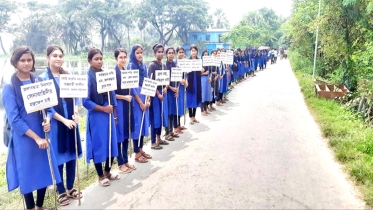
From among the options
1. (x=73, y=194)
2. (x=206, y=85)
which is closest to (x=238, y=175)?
(x=73, y=194)

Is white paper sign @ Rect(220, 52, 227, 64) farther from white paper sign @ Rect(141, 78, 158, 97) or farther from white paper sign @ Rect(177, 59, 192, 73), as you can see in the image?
white paper sign @ Rect(141, 78, 158, 97)

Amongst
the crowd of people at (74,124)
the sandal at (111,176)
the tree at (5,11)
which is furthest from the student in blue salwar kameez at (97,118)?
the tree at (5,11)

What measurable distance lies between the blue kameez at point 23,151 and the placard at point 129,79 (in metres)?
1.41

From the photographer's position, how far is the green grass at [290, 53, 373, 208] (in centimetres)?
429

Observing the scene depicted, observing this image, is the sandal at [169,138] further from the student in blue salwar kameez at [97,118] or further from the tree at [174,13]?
the tree at [174,13]

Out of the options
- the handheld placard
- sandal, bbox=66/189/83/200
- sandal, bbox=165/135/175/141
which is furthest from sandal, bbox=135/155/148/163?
sandal, bbox=66/189/83/200

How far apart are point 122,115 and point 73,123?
3.69 ft

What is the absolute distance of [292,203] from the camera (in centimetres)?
368

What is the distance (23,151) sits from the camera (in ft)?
10.6

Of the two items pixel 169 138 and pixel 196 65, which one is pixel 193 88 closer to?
pixel 196 65

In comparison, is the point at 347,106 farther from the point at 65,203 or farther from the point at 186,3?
the point at 186,3

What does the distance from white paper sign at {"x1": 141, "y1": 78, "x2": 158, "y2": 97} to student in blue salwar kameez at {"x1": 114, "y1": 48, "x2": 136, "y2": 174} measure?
40 centimetres

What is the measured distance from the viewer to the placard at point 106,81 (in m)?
3.94

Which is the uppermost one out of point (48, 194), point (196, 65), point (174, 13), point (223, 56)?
point (174, 13)
